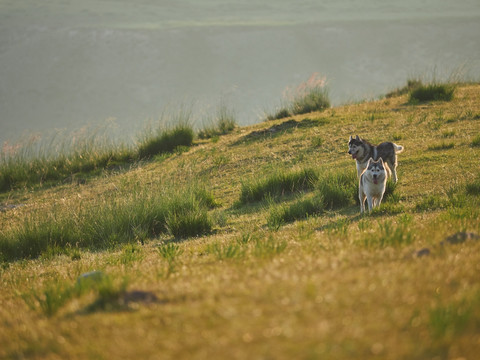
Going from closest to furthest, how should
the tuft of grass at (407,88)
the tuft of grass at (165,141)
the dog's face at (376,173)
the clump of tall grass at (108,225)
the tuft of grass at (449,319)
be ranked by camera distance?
the tuft of grass at (449,319)
the dog's face at (376,173)
the clump of tall grass at (108,225)
the tuft of grass at (165,141)
the tuft of grass at (407,88)

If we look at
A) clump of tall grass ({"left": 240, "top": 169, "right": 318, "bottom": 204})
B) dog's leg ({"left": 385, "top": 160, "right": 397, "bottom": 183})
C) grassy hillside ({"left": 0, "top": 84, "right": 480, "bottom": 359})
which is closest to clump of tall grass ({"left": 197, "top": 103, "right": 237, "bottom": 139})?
clump of tall grass ({"left": 240, "top": 169, "right": 318, "bottom": 204})

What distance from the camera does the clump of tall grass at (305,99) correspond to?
971 inches

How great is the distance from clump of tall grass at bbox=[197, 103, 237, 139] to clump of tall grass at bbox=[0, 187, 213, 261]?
12154mm

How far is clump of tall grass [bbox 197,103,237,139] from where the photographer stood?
2359 centimetres

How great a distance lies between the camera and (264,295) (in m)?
3.56

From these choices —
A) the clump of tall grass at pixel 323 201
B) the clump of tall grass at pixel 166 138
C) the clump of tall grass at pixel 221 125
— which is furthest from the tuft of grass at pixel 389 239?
the clump of tall grass at pixel 221 125

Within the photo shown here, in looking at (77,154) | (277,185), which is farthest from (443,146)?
(77,154)

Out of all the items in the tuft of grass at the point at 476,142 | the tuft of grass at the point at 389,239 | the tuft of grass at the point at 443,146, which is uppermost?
the tuft of grass at the point at 389,239

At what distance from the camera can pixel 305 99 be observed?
24953 millimetres

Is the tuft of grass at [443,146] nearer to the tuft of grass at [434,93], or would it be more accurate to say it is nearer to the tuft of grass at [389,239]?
the tuft of grass at [434,93]

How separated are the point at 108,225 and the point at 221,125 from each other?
14.0 m

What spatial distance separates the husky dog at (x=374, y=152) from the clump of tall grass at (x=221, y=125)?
12.0 m

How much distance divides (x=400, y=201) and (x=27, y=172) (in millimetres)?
16104

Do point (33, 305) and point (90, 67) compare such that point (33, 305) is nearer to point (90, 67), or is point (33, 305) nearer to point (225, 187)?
point (225, 187)
